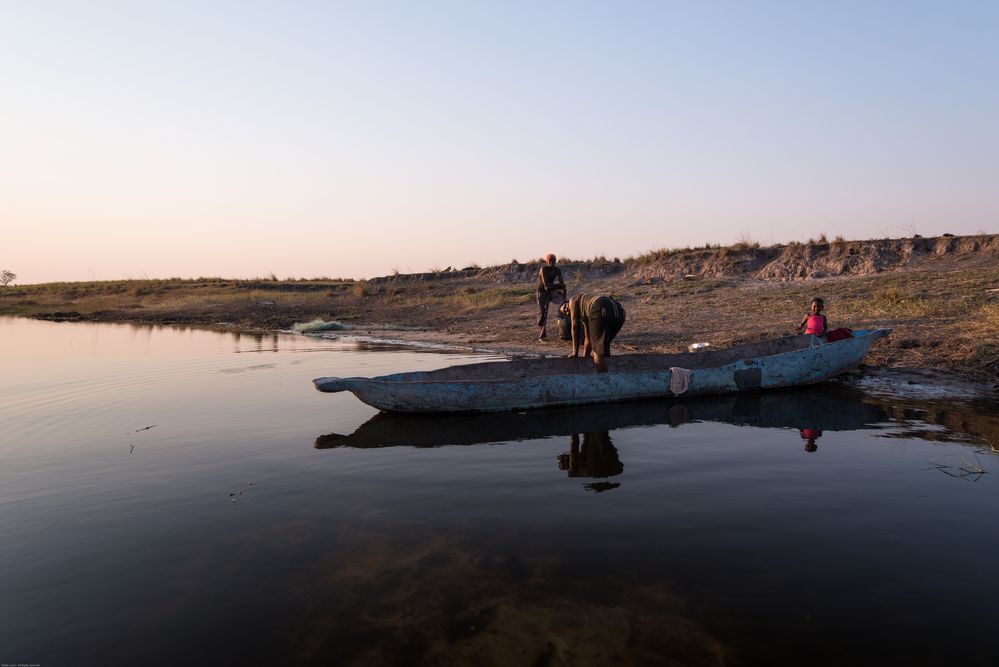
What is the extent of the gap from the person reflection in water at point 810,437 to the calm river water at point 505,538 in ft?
0.17

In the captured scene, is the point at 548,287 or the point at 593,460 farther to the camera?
the point at 548,287

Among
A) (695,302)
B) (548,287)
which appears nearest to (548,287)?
(548,287)

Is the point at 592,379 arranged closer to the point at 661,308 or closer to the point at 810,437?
the point at 810,437

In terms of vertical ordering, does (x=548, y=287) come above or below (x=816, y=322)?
above

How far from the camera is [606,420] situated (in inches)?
297

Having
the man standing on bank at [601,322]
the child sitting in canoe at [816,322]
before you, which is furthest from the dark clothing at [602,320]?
the child sitting in canoe at [816,322]

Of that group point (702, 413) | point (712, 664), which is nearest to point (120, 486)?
point (712, 664)

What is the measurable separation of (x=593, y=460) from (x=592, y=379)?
2.33 metres

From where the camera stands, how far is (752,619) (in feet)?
10.1

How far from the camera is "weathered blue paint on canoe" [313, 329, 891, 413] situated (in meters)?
7.41

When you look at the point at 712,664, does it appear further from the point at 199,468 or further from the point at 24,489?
the point at 24,489

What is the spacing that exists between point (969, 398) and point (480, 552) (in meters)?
7.48

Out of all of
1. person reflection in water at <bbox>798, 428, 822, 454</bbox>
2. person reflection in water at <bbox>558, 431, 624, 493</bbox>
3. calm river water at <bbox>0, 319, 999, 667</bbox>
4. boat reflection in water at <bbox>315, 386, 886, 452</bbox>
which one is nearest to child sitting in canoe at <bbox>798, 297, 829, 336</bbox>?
boat reflection in water at <bbox>315, 386, 886, 452</bbox>

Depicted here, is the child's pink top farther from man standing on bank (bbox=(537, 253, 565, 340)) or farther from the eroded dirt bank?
man standing on bank (bbox=(537, 253, 565, 340))
